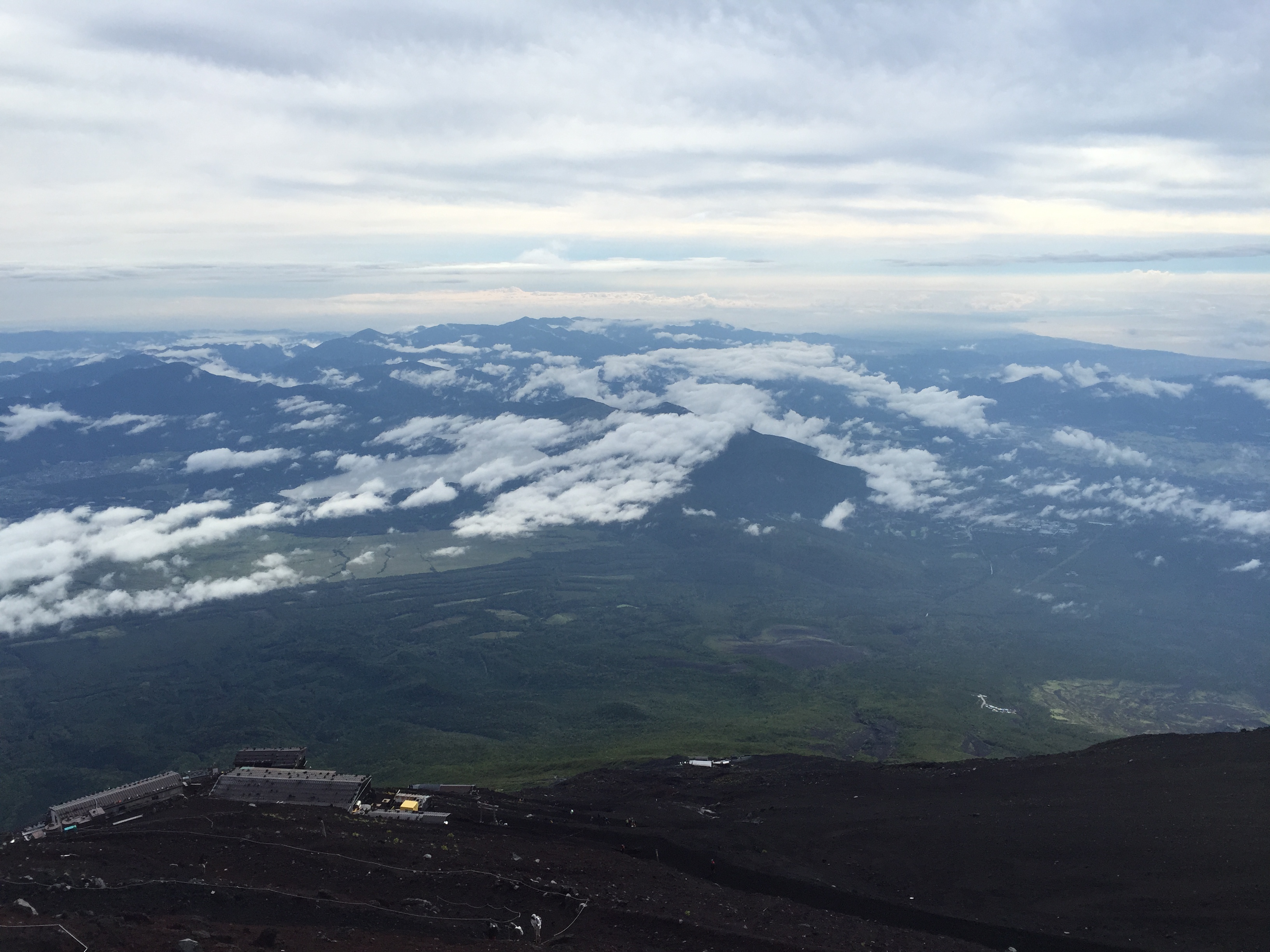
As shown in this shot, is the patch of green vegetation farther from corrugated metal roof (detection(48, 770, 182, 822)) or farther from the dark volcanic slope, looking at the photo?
corrugated metal roof (detection(48, 770, 182, 822))

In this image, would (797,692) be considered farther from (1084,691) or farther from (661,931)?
(661,931)

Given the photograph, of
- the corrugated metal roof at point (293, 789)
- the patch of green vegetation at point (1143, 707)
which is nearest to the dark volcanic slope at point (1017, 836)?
the corrugated metal roof at point (293, 789)

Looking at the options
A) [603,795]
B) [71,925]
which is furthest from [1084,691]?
[71,925]

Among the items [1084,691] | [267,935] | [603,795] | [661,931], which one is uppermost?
[267,935]

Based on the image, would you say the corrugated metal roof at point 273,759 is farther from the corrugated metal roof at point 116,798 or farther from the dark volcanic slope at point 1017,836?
the dark volcanic slope at point 1017,836

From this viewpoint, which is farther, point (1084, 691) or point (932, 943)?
point (1084, 691)

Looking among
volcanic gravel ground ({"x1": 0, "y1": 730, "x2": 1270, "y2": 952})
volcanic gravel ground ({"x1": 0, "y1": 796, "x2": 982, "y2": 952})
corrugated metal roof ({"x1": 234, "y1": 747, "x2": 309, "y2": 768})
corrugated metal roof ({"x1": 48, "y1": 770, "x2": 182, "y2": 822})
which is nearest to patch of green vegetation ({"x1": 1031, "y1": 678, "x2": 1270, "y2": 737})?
volcanic gravel ground ({"x1": 0, "y1": 730, "x2": 1270, "y2": 952})

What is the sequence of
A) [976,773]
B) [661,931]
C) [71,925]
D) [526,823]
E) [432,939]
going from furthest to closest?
1. [976,773]
2. [526,823]
3. [661,931]
4. [432,939]
5. [71,925]

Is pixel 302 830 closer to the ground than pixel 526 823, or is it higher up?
higher up
